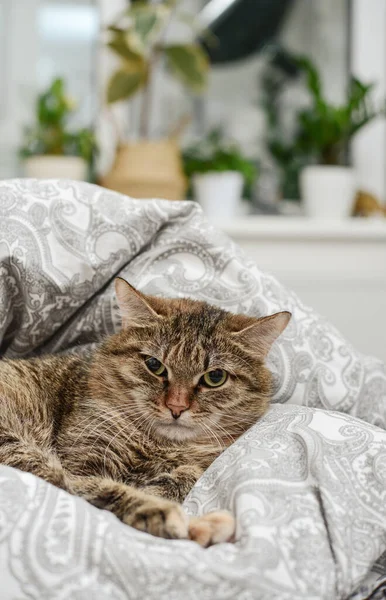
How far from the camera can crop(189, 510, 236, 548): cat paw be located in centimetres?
89

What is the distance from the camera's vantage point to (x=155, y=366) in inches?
48.1

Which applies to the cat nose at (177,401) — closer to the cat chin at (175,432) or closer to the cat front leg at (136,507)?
the cat chin at (175,432)

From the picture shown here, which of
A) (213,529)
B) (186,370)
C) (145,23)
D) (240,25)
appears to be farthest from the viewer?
(240,25)

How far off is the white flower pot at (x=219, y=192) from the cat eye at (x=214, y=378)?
6.14 feet

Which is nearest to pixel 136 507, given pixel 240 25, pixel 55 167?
pixel 55 167

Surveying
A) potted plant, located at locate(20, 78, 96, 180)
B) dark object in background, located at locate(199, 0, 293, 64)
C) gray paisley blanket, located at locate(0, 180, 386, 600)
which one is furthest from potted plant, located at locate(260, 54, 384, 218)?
gray paisley blanket, located at locate(0, 180, 386, 600)

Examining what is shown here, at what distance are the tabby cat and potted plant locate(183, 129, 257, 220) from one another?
1.81 m

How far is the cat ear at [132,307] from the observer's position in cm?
121

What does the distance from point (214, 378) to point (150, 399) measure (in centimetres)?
13

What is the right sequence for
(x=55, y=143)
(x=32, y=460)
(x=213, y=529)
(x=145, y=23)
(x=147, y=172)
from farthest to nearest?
(x=55, y=143) < (x=147, y=172) < (x=145, y=23) < (x=32, y=460) < (x=213, y=529)

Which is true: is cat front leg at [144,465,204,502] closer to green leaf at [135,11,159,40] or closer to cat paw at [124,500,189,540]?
cat paw at [124,500,189,540]

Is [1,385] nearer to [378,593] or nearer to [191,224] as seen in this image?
[191,224]

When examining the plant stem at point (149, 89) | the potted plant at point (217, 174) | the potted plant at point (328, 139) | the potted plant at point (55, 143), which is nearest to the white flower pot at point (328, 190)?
the potted plant at point (328, 139)

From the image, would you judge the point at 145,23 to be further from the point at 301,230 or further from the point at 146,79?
the point at 301,230
